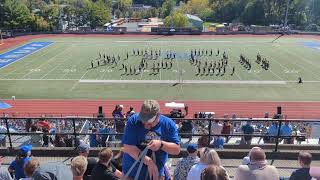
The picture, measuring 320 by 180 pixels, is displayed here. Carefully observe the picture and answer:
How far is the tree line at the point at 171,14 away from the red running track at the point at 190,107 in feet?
151

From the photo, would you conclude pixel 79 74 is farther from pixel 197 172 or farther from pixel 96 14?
pixel 96 14

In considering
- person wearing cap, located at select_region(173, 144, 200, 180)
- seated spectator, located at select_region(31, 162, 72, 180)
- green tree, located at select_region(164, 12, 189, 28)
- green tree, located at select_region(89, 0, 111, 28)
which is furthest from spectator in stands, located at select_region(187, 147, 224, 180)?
green tree, located at select_region(89, 0, 111, 28)

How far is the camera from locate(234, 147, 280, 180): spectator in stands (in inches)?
205

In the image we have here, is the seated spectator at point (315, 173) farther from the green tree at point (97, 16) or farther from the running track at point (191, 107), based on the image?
the green tree at point (97, 16)

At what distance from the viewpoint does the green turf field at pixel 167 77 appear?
3250 centimetres

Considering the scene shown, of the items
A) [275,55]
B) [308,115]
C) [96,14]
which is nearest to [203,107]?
[308,115]

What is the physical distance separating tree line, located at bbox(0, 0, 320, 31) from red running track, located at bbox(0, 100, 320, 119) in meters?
46.0

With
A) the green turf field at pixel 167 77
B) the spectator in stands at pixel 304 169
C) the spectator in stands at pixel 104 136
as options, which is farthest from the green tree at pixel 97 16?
the spectator in stands at pixel 304 169

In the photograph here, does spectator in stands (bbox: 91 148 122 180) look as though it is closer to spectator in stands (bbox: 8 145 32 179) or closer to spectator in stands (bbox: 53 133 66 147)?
spectator in stands (bbox: 8 145 32 179)

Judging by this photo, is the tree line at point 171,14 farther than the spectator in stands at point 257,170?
Yes

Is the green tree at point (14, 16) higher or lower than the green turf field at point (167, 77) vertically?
higher

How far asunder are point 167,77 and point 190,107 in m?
8.85

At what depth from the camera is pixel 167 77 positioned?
123 ft

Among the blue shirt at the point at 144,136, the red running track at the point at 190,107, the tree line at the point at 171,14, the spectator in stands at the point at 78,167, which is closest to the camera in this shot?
the blue shirt at the point at 144,136
